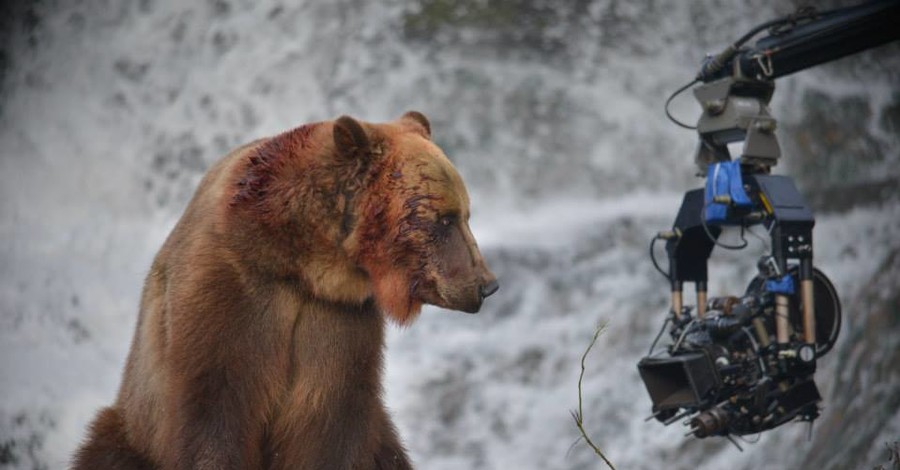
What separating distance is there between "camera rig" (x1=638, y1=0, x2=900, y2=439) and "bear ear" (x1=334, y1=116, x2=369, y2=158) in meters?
2.60

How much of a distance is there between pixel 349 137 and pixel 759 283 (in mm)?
2921

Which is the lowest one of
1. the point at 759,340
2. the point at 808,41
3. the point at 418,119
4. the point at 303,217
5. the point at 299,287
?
the point at 759,340

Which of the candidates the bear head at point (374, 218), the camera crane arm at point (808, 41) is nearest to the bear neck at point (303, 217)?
the bear head at point (374, 218)

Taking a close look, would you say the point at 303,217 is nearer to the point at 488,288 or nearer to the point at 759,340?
the point at 488,288

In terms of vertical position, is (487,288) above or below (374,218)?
below

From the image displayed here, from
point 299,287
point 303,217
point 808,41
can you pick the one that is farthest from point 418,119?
point 808,41

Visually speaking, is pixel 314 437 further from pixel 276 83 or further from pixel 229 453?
pixel 276 83

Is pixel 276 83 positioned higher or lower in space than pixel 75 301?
higher

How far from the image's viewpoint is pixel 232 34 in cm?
980

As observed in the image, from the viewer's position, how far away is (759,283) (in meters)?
5.45

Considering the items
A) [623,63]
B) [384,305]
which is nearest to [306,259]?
[384,305]

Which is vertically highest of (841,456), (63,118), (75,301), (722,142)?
(722,142)

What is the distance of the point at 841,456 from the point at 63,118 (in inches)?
296

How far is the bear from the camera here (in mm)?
3299
